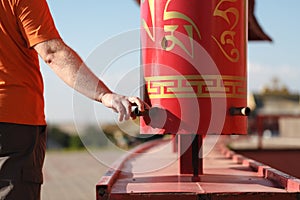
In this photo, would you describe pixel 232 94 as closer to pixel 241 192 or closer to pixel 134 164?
pixel 241 192

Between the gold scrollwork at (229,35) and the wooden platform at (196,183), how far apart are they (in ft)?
1.85

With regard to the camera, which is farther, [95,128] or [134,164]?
[134,164]

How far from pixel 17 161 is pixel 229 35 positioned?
110cm

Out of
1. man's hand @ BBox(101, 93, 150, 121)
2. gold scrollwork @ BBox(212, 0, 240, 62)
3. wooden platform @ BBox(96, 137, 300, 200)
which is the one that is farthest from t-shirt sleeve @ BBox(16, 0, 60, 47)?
gold scrollwork @ BBox(212, 0, 240, 62)

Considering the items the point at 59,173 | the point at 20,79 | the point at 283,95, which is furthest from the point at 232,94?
the point at 283,95

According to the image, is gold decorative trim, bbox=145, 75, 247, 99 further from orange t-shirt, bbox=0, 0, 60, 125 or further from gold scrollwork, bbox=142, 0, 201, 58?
orange t-shirt, bbox=0, 0, 60, 125

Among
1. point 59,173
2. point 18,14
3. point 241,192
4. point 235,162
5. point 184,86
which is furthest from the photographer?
point 59,173

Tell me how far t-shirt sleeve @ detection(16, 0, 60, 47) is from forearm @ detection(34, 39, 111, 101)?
0.08 feet

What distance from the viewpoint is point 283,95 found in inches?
1436

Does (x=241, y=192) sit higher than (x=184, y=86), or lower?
lower

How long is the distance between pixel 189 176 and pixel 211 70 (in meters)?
0.58

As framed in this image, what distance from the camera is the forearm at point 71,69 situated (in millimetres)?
2068

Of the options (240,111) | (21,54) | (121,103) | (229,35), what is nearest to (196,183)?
(240,111)

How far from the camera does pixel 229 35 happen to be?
2.71 metres
